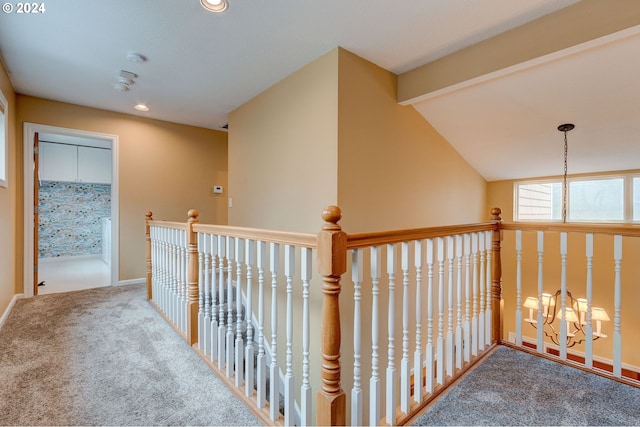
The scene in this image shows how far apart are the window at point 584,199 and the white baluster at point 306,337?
4402 mm

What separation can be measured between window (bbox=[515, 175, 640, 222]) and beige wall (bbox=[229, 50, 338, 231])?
3.47 metres

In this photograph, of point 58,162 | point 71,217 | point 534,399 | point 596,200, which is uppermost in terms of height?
point 58,162

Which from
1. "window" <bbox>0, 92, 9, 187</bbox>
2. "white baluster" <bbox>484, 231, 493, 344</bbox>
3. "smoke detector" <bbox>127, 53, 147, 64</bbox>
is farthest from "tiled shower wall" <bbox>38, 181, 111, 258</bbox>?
"white baluster" <bbox>484, 231, 493, 344</bbox>

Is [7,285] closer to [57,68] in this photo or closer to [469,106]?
[57,68]

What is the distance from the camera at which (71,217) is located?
6336mm

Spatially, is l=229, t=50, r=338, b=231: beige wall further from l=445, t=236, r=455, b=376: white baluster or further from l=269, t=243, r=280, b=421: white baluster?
l=269, t=243, r=280, b=421: white baluster

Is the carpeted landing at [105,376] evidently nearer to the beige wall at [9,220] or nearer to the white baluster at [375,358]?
the beige wall at [9,220]

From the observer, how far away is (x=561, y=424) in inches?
53.7

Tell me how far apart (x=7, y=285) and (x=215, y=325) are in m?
2.71

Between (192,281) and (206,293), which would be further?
(192,281)

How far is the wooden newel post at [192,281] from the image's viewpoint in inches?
84.9

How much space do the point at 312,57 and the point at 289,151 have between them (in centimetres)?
87

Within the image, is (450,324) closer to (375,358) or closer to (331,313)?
(375,358)

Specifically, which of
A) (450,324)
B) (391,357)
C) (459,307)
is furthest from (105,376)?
(459,307)
